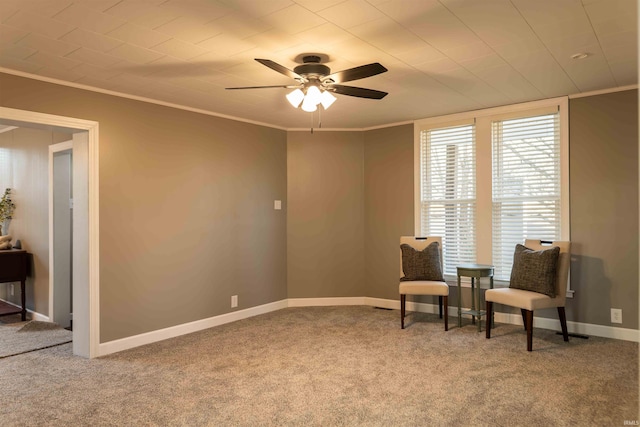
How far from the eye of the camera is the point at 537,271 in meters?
4.06

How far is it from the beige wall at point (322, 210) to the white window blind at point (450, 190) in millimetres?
933

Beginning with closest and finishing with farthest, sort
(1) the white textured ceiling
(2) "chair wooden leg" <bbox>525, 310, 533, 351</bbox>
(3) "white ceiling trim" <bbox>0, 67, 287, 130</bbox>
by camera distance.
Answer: (1) the white textured ceiling → (3) "white ceiling trim" <bbox>0, 67, 287, 130</bbox> → (2) "chair wooden leg" <bbox>525, 310, 533, 351</bbox>

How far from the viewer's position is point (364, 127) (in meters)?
5.74

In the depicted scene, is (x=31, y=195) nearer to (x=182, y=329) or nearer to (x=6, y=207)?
(x=6, y=207)

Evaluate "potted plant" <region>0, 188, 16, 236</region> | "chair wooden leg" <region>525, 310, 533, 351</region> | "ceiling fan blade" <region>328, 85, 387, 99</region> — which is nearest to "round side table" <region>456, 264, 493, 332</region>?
"chair wooden leg" <region>525, 310, 533, 351</region>

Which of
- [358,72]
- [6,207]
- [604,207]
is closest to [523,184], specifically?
[604,207]

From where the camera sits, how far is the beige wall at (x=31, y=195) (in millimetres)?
5238

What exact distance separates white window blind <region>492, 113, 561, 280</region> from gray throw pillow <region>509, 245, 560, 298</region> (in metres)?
0.49

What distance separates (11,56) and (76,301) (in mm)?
2093

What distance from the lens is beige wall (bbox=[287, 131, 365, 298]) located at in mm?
5820

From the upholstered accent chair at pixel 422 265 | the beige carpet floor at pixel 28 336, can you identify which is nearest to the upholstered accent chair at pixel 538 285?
the upholstered accent chair at pixel 422 265

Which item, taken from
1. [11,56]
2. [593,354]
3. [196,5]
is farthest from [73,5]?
[593,354]

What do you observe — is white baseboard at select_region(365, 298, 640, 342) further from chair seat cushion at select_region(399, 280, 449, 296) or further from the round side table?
chair seat cushion at select_region(399, 280, 449, 296)

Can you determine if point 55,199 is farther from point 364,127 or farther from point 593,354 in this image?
point 593,354
